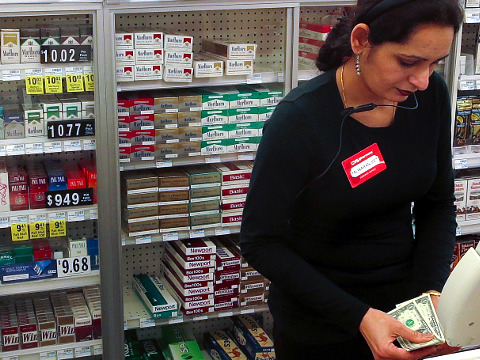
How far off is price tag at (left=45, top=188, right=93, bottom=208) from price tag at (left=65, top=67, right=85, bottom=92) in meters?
0.48

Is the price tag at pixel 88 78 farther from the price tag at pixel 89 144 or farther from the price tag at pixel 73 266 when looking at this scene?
the price tag at pixel 73 266

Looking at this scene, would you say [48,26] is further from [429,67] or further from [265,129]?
[429,67]

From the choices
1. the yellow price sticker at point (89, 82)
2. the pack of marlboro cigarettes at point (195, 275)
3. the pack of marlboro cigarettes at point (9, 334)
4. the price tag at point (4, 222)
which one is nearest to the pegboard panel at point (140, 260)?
the pack of marlboro cigarettes at point (195, 275)

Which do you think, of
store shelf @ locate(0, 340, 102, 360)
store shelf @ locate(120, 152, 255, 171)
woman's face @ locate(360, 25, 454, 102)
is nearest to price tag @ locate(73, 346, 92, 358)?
store shelf @ locate(0, 340, 102, 360)

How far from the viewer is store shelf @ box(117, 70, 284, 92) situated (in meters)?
3.28

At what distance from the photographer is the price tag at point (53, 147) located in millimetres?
3219

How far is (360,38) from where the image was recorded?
168cm

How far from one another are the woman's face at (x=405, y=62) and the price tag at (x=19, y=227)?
2105 millimetres

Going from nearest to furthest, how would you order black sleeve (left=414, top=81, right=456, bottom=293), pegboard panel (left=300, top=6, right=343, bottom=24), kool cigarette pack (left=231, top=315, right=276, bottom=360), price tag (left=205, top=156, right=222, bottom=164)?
black sleeve (left=414, top=81, right=456, bottom=293)
price tag (left=205, top=156, right=222, bottom=164)
kool cigarette pack (left=231, top=315, right=276, bottom=360)
pegboard panel (left=300, top=6, right=343, bottom=24)

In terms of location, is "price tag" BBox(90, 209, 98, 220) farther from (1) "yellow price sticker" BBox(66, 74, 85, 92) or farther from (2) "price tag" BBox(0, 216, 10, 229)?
(1) "yellow price sticker" BBox(66, 74, 85, 92)

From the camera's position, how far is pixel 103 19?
309 centimetres

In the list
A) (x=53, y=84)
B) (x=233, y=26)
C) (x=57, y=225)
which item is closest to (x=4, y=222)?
(x=57, y=225)

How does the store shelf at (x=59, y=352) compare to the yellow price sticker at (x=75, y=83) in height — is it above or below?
below

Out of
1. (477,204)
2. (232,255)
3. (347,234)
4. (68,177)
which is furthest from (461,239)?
(347,234)
